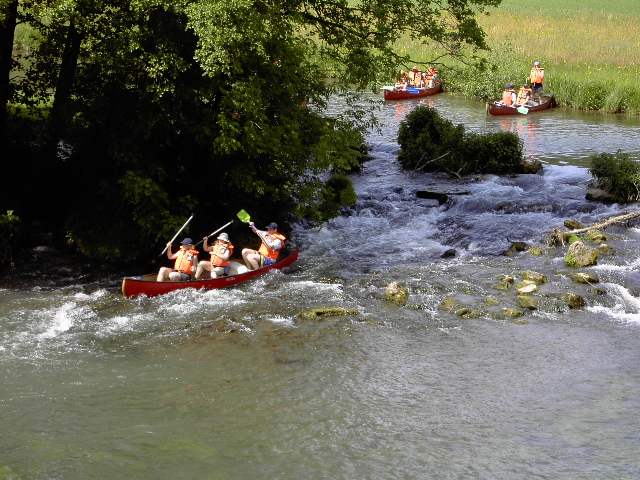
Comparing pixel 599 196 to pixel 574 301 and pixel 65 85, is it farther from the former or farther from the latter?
pixel 65 85

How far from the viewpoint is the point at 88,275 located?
20516 mm

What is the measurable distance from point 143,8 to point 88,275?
21.3 ft

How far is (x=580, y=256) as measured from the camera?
20719 mm

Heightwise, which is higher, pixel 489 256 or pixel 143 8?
pixel 143 8

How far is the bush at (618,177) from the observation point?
25.9 meters

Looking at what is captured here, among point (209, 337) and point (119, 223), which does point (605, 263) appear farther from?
point (119, 223)

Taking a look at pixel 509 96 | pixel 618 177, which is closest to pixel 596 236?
pixel 618 177

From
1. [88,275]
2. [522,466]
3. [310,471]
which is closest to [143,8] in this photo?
[88,275]

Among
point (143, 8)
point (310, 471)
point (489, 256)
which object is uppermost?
point (143, 8)

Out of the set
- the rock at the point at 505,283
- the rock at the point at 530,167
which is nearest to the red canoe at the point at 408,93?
the rock at the point at 530,167

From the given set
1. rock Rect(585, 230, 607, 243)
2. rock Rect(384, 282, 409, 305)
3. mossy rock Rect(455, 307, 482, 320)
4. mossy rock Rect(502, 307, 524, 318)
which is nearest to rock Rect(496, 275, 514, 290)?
mossy rock Rect(502, 307, 524, 318)

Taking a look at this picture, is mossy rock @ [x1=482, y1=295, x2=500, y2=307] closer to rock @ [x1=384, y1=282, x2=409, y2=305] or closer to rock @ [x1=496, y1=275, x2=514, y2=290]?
rock @ [x1=496, y1=275, x2=514, y2=290]

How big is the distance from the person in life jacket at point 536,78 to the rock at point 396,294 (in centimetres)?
2529

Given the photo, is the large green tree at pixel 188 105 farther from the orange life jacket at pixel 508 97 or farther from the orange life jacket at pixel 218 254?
the orange life jacket at pixel 508 97
